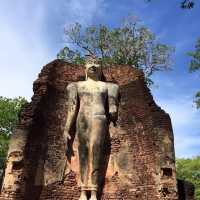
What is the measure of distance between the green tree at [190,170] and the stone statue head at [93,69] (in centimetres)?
2159

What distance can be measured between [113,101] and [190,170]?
80.7ft

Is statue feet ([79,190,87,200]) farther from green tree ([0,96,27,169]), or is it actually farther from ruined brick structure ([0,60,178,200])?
green tree ([0,96,27,169])

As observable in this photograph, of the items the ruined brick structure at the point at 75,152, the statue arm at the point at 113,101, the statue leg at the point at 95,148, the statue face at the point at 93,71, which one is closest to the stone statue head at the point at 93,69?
the statue face at the point at 93,71

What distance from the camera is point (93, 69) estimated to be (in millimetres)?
7586

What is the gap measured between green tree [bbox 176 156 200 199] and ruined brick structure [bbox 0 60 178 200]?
20125 millimetres

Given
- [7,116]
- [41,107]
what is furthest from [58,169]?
[7,116]

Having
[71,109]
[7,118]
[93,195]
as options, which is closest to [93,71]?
[71,109]

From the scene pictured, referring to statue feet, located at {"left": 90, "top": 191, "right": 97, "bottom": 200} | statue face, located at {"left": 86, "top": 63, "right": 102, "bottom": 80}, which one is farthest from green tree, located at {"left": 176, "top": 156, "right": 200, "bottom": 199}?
statue feet, located at {"left": 90, "top": 191, "right": 97, "bottom": 200}

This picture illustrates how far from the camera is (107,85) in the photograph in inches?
292

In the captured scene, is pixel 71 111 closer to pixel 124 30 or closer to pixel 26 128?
pixel 26 128

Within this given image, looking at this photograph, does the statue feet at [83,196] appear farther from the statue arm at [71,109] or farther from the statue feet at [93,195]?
the statue arm at [71,109]

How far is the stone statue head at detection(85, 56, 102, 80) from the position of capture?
7.57m

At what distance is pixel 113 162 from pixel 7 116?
17.1m

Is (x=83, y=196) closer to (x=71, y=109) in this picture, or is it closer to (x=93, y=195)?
(x=93, y=195)
